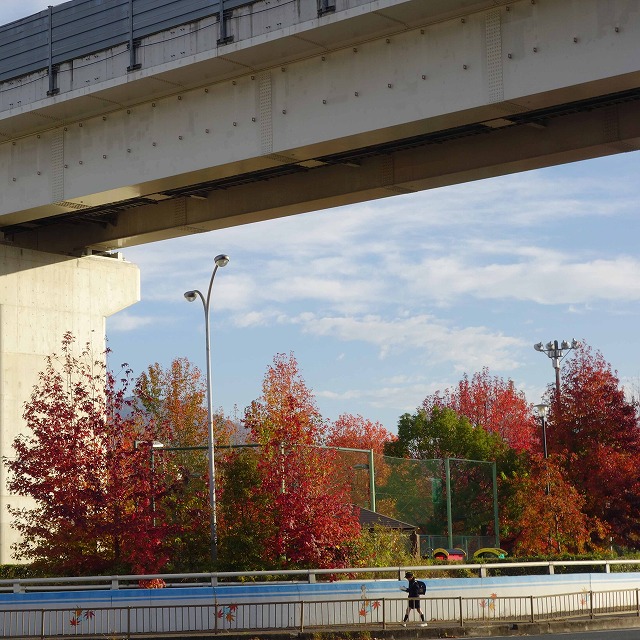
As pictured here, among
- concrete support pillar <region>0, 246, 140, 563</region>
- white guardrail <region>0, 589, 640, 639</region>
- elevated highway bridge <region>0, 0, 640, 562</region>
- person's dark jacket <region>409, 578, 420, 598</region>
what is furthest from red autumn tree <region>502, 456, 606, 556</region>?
concrete support pillar <region>0, 246, 140, 563</region>

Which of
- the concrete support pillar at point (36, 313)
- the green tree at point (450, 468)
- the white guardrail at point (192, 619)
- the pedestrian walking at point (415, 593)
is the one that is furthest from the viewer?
the green tree at point (450, 468)

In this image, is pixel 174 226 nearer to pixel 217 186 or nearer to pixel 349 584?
pixel 217 186

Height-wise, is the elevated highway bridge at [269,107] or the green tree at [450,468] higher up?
the elevated highway bridge at [269,107]

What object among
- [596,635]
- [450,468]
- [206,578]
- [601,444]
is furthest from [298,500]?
[450,468]

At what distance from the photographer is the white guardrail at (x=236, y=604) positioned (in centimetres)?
2295

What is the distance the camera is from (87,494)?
26.0 m

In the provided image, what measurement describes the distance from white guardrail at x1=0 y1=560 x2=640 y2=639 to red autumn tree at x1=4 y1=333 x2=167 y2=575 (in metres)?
0.88

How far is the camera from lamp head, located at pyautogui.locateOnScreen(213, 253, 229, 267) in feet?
93.5

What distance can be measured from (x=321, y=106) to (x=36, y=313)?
40.0 ft

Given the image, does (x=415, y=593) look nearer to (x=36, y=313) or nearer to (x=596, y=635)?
(x=596, y=635)

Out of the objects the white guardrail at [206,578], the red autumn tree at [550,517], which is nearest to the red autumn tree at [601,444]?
the red autumn tree at [550,517]

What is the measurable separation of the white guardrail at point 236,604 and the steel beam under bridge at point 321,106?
897 cm

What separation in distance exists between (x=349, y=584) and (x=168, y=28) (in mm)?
12525

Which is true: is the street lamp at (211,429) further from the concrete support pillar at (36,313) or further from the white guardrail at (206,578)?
the concrete support pillar at (36,313)
